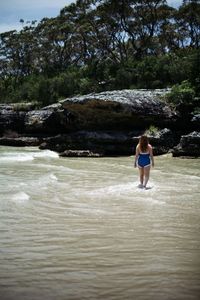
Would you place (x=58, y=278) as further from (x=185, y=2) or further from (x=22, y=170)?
(x=185, y=2)

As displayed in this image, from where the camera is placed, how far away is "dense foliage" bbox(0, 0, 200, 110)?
36812mm

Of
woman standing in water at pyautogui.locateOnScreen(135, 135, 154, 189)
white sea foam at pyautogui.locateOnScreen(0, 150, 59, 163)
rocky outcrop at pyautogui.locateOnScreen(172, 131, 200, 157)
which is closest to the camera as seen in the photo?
woman standing in water at pyautogui.locateOnScreen(135, 135, 154, 189)

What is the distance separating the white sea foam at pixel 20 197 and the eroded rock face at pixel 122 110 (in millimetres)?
13137

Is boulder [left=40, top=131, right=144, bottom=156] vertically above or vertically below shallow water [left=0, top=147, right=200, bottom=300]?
above

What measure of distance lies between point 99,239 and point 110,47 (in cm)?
4807

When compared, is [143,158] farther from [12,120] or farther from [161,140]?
[12,120]

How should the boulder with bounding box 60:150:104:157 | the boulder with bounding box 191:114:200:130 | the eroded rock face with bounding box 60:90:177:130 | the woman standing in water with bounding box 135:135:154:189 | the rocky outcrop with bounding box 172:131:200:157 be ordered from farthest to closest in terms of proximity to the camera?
the eroded rock face with bounding box 60:90:177:130 → the boulder with bounding box 191:114:200:130 → the boulder with bounding box 60:150:104:157 → the rocky outcrop with bounding box 172:131:200:157 → the woman standing in water with bounding box 135:135:154:189

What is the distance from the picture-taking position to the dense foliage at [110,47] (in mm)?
36812

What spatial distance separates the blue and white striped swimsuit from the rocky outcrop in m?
8.97

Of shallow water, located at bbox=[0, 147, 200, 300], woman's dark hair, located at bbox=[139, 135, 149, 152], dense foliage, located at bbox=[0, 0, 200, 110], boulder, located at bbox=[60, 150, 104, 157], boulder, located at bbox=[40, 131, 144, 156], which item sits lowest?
shallow water, located at bbox=[0, 147, 200, 300]

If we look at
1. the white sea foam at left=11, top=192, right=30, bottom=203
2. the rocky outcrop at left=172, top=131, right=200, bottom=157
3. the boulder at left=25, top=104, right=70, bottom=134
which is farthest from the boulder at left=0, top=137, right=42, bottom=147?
the white sea foam at left=11, top=192, right=30, bottom=203

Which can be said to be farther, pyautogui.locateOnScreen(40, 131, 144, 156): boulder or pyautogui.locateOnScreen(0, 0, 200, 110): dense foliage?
pyautogui.locateOnScreen(0, 0, 200, 110): dense foliage

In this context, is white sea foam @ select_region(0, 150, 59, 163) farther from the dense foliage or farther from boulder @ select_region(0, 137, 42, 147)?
the dense foliage

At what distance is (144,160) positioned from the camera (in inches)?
481
